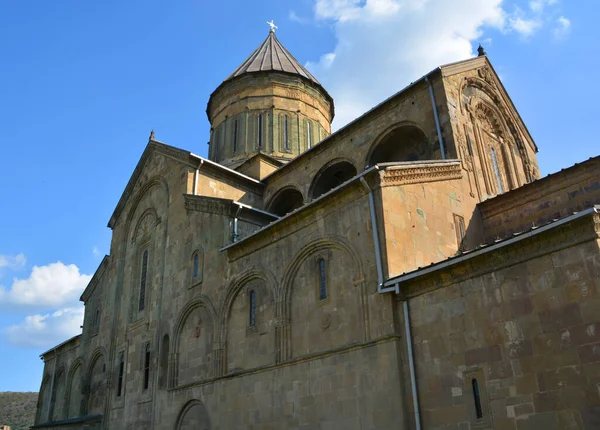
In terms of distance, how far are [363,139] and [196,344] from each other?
8184 millimetres

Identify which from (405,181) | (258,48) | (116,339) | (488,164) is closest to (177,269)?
(116,339)

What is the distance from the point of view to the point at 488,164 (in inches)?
626

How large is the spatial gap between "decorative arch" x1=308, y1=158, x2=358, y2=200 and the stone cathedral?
56mm

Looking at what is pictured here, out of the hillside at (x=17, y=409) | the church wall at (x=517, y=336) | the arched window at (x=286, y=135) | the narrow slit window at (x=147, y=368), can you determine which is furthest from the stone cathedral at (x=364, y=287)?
the hillside at (x=17, y=409)

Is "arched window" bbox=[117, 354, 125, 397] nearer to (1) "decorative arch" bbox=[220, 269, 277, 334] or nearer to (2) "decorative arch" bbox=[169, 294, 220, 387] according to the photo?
(2) "decorative arch" bbox=[169, 294, 220, 387]

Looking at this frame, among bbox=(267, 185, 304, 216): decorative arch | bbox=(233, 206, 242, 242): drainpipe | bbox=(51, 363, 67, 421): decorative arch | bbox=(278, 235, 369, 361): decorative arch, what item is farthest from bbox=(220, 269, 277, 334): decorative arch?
bbox=(51, 363, 67, 421): decorative arch

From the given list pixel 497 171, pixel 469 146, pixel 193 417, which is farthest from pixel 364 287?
pixel 497 171

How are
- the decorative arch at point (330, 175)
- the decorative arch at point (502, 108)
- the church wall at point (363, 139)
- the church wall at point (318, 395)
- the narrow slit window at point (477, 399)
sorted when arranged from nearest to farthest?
1. the narrow slit window at point (477, 399)
2. the church wall at point (318, 395)
3. the church wall at point (363, 139)
4. the decorative arch at point (502, 108)
5. the decorative arch at point (330, 175)

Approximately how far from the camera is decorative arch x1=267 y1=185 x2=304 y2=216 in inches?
781

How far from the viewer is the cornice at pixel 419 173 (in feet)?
38.6

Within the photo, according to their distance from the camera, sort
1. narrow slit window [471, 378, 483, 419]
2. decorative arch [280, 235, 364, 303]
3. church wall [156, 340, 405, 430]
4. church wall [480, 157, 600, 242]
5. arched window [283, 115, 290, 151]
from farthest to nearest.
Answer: arched window [283, 115, 290, 151] < church wall [480, 157, 600, 242] < decorative arch [280, 235, 364, 303] < church wall [156, 340, 405, 430] < narrow slit window [471, 378, 483, 419]

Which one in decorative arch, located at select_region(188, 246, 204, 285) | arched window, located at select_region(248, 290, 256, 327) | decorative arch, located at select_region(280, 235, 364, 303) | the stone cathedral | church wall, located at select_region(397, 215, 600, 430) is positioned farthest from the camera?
decorative arch, located at select_region(188, 246, 204, 285)

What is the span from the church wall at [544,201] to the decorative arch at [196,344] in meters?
8.04

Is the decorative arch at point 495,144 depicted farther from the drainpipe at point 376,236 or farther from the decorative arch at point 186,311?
the decorative arch at point 186,311
